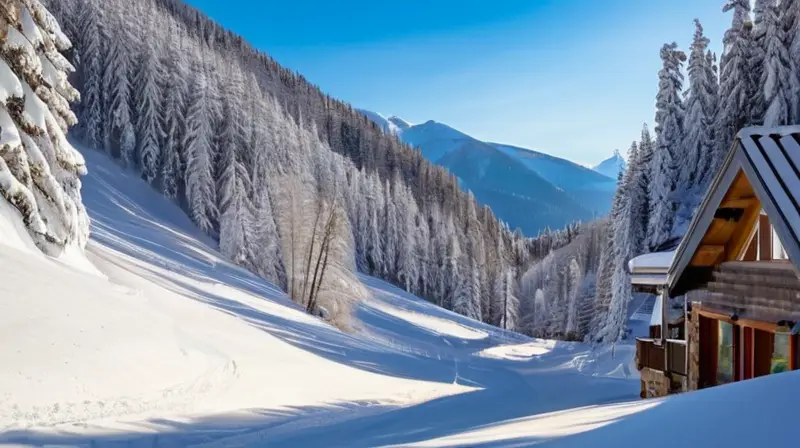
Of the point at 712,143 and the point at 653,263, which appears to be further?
the point at 712,143

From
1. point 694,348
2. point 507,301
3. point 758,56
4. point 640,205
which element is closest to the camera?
point 694,348

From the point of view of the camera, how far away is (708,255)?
10477 millimetres

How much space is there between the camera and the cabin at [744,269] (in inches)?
287

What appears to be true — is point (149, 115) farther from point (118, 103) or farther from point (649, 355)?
point (649, 355)

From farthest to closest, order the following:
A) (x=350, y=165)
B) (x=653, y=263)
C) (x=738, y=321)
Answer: (x=350, y=165)
(x=653, y=263)
(x=738, y=321)

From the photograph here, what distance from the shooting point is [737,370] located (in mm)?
10219

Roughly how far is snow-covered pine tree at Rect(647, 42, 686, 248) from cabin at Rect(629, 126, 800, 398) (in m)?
17.7

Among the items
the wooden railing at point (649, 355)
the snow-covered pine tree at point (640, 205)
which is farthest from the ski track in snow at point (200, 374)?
the snow-covered pine tree at point (640, 205)

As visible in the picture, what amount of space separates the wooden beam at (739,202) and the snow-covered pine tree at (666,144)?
21.0 metres

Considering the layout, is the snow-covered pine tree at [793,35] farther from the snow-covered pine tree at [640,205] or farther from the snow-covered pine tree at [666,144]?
the snow-covered pine tree at [640,205]

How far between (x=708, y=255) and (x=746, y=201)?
1.61m

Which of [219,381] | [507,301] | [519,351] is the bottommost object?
[519,351]

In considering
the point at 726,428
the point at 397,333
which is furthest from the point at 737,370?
the point at 397,333

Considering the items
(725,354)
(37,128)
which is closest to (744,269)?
(725,354)
